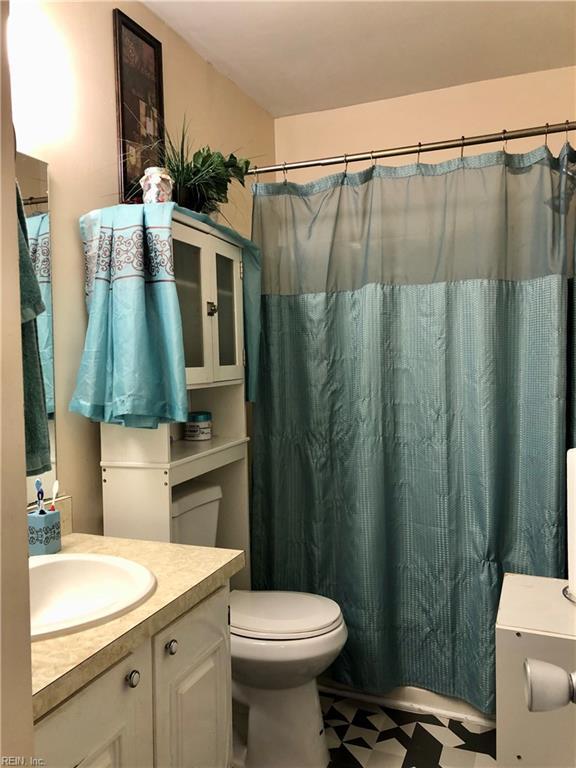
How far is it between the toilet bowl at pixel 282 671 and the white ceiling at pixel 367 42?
2.05 metres

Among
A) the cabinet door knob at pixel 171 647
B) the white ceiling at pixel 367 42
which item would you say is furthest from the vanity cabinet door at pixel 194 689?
the white ceiling at pixel 367 42

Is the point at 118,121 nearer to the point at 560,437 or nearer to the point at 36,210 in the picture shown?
the point at 36,210

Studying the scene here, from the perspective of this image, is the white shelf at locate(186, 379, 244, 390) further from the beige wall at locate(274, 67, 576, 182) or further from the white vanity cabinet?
the beige wall at locate(274, 67, 576, 182)

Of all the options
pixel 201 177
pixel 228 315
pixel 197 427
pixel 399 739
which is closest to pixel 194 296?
pixel 228 315

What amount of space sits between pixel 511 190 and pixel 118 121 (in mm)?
1357

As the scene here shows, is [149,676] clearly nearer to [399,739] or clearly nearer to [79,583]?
[79,583]

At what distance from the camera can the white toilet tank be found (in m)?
1.86

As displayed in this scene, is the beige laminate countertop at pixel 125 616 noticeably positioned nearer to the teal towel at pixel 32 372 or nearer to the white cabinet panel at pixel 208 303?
the teal towel at pixel 32 372

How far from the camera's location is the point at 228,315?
2.07 meters

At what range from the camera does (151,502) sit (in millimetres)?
1688

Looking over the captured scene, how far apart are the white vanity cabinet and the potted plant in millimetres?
1210

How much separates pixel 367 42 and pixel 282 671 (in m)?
2.26

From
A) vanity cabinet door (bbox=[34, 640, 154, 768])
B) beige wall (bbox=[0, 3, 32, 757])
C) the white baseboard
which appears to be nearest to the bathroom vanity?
vanity cabinet door (bbox=[34, 640, 154, 768])

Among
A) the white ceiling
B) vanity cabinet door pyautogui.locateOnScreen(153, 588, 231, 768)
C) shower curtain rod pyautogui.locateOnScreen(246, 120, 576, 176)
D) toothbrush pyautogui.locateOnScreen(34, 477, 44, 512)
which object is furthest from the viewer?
the white ceiling
